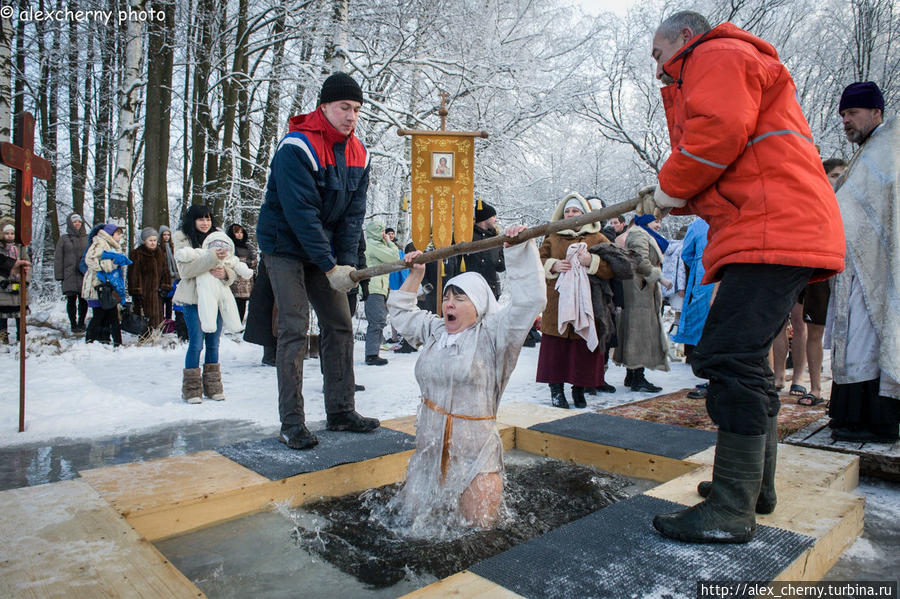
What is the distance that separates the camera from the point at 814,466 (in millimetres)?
3301

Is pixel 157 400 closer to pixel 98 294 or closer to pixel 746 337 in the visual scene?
pixel 98 294

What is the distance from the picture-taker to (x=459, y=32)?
47.1 feet

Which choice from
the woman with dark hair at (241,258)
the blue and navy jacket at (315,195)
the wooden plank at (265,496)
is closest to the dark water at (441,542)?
the wooden plank at (265,496)

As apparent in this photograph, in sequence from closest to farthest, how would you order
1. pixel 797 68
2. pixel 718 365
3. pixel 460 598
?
pixel 460 598 → pixel 718 365 → pixel 797 68

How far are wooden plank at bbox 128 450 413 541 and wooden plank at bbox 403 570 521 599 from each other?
4.74ft

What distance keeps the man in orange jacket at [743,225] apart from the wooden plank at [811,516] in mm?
233

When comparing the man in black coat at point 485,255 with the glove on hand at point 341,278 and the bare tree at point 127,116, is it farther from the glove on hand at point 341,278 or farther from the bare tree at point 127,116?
the bare tree at point 127,116

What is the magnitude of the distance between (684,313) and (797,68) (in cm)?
1690

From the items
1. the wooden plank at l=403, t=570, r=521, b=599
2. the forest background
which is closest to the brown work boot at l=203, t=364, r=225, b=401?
the wooden plank at l=403, t=570, r=521, b=599

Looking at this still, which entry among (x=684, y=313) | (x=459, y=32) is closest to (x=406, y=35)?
(x=459, y=32)

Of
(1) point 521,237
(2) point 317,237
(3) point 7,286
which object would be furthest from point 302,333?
(3) point 7,286

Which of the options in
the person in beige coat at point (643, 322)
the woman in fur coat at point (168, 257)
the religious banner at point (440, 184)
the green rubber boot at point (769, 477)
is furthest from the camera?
the woman in fur coat at point (168, 257)

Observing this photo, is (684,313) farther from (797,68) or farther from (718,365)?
(797,68)

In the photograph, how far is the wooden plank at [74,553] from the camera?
6.43ft
